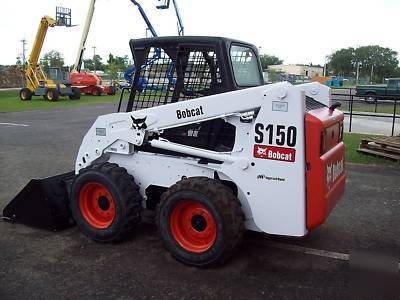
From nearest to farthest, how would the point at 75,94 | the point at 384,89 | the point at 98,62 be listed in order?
the point at 75,94 → the point at 384,89 → the point at 98,62

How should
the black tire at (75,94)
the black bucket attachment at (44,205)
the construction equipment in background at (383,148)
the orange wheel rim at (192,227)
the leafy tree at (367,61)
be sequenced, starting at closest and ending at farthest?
1. the orange wheel rim at (192,227)
2. the black bucket attachment at (44,205)
3. the construction equipment in background at (383,148)
4. the black tire at (75,94)
5. the leafy tree at (367,61)

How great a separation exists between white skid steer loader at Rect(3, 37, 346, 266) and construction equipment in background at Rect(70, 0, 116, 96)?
25822 millimetres

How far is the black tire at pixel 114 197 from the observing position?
4.58m

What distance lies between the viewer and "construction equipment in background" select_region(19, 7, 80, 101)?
26688mm

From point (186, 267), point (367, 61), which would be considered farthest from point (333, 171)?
point (367, 61)

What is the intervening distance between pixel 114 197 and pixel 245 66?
6.66ft

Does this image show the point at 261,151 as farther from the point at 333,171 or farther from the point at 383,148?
the point at 383,148

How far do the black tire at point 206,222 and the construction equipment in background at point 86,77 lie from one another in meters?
27.2

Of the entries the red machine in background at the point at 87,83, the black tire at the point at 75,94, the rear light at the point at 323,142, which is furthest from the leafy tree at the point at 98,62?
the rear light at the point at 323,142

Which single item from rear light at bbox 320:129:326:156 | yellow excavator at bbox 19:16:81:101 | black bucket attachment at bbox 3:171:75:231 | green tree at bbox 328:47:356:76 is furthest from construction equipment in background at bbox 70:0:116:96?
green tree at bbox 328:47:356:76

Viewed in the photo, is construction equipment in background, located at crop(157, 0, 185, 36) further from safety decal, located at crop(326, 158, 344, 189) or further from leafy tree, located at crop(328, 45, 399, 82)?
leafy tree, located at crop(328, 45, 399, 82)

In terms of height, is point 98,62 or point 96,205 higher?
point 96,205

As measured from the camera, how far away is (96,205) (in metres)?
5.00

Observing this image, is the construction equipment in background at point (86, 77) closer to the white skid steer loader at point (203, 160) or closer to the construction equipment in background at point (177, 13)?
the construction equipment in background at point (177, 13)
